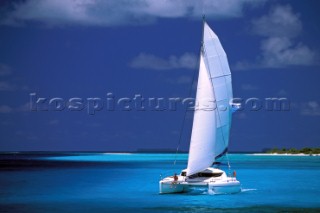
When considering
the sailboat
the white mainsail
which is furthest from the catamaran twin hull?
the white mainsail

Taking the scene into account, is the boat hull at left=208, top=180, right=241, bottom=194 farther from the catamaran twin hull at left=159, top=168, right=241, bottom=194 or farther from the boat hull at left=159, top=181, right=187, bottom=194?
the boat hull at left=159, top=181, right=187, bottom=194

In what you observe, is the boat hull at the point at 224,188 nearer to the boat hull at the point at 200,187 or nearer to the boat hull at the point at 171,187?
the boat hull at the point at 200,187

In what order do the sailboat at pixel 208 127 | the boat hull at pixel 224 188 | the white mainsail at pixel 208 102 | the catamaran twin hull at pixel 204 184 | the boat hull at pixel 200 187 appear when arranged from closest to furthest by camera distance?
the boat hull at pixel 224 188, the boat hull at pixel 200 187, the catamaran twin hull at pixel 204 184, the sailboat at pixel 208 127, the white mainsail at pixel 208 102

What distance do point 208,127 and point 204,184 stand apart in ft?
18.1

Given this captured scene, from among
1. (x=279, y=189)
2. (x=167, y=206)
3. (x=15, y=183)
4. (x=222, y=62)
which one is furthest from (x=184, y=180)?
(x=15, y=183)

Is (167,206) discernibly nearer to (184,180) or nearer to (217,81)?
→ (184,180)

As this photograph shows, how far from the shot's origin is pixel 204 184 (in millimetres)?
54156

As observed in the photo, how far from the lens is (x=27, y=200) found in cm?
5425

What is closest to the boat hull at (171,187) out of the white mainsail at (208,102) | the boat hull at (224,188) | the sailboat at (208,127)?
the sailboat at (208,127)

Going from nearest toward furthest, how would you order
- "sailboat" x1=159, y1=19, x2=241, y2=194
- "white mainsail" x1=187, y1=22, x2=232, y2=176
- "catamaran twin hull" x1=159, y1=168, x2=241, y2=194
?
"catamaran twin hull" x1=159, y1=168, x2=241, y2=194 → "sailboat" x1=159, y1=19, x2=241, y2=194 → "white mainsail" x1=187, y1=22, x2=232, y2=176

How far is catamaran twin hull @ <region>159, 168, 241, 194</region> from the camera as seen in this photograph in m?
54.2

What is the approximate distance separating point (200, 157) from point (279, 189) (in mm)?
14597

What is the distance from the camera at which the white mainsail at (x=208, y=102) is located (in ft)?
184

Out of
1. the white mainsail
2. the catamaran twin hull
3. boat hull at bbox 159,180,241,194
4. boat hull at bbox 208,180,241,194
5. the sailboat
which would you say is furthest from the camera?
the white mainsail
